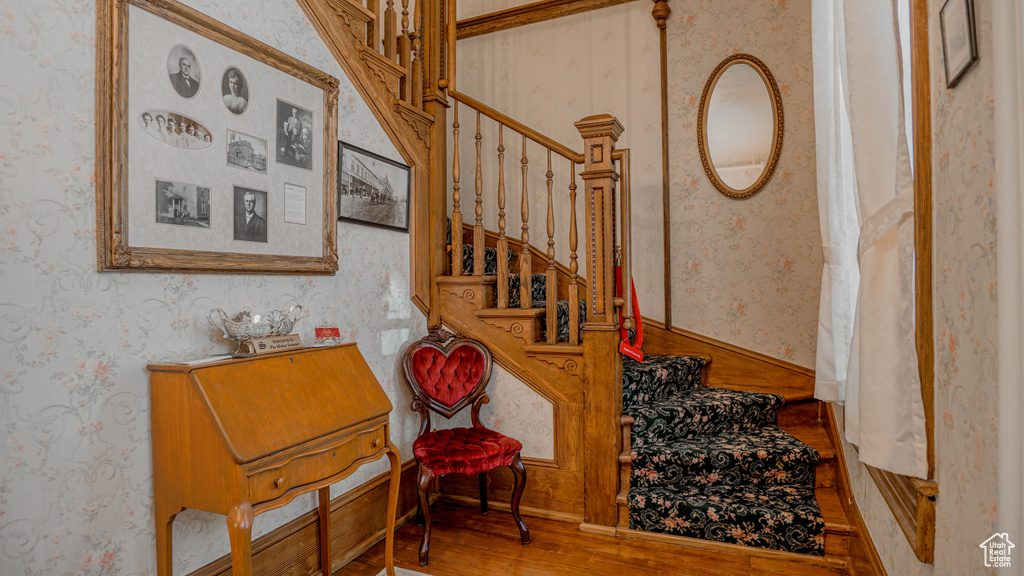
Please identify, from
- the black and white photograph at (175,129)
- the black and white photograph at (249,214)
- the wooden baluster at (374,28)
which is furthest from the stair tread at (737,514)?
the wooden baluster at (374,28)

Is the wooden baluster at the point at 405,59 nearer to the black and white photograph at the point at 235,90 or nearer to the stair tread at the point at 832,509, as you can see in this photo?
the black and white photograph at the point at 235,90

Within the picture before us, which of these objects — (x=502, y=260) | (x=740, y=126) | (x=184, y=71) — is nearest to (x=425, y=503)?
(x=502, y=260)

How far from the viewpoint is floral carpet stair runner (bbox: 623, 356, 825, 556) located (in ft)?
8.22

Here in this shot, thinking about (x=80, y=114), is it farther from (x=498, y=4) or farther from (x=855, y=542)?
(x=498, y=4)

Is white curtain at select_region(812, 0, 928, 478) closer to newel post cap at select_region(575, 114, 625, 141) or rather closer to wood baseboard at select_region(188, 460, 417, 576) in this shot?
newel post cap at select_region(575, 114, 625, 141)

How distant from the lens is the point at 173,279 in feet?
6.01

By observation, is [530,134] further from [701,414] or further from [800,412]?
[800,412]

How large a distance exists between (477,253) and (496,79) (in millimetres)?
2138

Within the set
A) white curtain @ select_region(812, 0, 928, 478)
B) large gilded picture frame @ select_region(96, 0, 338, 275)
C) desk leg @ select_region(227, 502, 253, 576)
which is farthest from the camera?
large gilded picture frame @ select_region(96, 0, 338, 275)

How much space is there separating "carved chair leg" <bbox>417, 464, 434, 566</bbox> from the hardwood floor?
63 millimetres

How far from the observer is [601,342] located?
2838 millimetres

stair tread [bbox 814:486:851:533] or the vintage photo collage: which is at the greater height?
the vintage photo collage

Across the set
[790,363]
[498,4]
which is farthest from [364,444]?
[498,4]

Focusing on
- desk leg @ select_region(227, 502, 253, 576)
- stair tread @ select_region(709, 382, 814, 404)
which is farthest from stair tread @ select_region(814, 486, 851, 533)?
desk leg @ select_region(227, 502, 253, 576)
